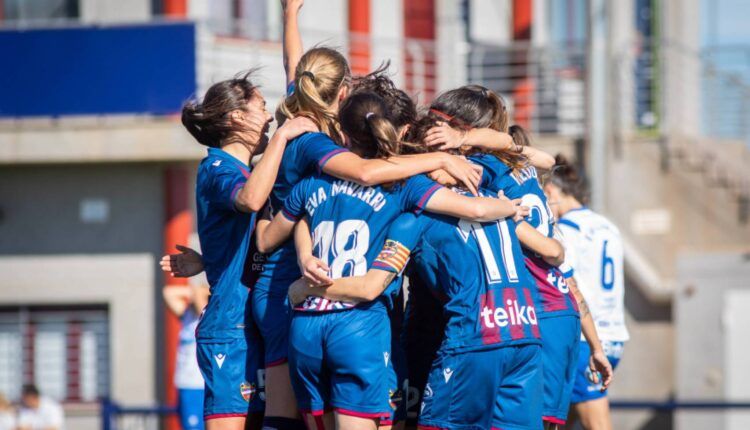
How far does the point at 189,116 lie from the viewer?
5441 mm

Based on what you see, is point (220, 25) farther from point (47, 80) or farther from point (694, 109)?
point (694, 109)

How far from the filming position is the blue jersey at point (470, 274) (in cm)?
486

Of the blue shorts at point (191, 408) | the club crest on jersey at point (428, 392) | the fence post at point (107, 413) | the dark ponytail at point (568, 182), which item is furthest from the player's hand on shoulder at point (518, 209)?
the fence post at point (107, 413)

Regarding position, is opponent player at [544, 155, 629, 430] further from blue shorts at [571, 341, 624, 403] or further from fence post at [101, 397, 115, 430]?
fence post at [101, 397, 115, 430]

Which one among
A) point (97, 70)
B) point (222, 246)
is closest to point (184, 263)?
point (222, 246)

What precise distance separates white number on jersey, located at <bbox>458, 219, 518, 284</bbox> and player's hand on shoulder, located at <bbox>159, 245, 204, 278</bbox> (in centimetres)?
137

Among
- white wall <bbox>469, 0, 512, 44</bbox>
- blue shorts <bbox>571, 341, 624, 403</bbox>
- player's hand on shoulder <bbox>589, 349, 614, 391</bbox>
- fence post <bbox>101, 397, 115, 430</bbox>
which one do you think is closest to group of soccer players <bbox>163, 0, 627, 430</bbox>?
player's hand on shoulder <bbox>589, 349, 614, 391</bbox>

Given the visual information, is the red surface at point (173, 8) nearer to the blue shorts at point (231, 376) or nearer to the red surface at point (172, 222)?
the red surface at point (172, 222)

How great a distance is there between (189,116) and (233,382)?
1.23m

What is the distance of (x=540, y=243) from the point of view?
210 inches

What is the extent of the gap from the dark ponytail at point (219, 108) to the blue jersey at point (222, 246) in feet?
0.37

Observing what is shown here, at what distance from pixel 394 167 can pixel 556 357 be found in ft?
4.50

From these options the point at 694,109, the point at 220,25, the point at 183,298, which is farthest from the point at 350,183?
the point at 694,109

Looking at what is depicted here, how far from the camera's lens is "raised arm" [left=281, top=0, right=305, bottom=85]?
5.76m
